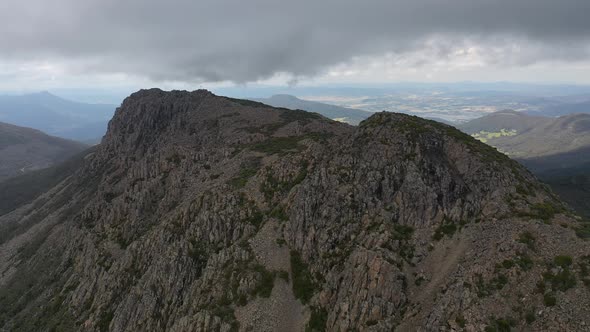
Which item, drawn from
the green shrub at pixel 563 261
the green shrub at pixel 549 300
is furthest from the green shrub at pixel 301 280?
the green shrub at pixel 563 261

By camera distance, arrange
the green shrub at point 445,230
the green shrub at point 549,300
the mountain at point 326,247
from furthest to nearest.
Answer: the green shrub at point 445,230 < the mountain at point 326,247 < the green shrub at point 549,300

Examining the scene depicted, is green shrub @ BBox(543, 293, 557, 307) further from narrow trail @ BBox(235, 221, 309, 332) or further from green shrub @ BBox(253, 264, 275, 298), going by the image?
green shrub @ BBox(253, 264, 275, 298)

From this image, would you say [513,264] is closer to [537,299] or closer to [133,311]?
[537,299]

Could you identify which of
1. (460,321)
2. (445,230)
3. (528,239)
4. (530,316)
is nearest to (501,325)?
(530,316)

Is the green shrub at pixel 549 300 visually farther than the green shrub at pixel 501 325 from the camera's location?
Yes

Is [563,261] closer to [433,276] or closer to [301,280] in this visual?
[433,276]

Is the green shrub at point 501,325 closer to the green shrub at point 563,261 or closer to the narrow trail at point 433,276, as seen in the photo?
the narrow trail at point 433,276

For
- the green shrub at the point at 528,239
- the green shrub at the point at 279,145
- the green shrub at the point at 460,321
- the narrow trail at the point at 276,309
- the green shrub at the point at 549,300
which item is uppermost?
the green shrub at the point at 279,145

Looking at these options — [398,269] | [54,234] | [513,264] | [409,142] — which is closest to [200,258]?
[398,269]

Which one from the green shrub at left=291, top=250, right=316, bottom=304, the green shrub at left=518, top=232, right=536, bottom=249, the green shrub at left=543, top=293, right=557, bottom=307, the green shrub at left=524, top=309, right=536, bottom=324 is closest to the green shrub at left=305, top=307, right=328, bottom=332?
the green shrub at left=291, top=250, right=316, bottom=304
